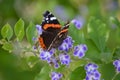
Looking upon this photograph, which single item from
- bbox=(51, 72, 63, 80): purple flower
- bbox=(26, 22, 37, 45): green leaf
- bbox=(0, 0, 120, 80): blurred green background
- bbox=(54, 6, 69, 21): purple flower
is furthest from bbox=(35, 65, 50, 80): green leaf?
bbox=(54, 6, 69, 21): purple flower

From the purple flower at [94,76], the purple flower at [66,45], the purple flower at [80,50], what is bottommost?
the purple flower at [94,76]

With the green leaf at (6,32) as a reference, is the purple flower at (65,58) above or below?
below

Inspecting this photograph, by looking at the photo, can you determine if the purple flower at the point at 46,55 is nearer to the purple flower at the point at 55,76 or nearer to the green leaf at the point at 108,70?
the purple flower at the point at 55,76

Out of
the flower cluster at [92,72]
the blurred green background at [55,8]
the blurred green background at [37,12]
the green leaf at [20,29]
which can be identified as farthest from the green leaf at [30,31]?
the blurred green background at [55,8]

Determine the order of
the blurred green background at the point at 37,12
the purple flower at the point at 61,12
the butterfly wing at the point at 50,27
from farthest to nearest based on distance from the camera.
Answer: the purple flower at the point at 61,12 → the blurred green background at the point at 37,12 → the butterfly wing at the point at 50,27

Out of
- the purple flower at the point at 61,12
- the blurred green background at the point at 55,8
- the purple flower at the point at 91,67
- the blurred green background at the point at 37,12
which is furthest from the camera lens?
the purple flower at the point at 61,12

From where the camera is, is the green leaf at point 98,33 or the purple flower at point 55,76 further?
the green leaf at point 98,33

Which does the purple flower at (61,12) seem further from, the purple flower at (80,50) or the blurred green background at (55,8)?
the purple flower at (80,50)

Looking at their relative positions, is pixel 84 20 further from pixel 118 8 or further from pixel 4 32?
pixel 4 32
